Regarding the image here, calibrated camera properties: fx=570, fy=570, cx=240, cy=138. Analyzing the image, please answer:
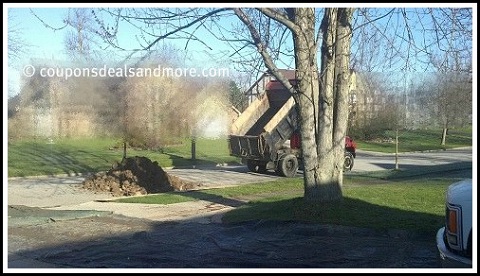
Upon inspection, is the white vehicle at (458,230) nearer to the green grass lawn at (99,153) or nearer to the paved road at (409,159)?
the green grass lawn at (99,153)

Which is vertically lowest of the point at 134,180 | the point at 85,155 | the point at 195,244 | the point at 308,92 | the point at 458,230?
the point at 195,244

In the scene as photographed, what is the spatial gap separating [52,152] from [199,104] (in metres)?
4.50

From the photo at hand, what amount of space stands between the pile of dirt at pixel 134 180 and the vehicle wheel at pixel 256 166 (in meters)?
3.73

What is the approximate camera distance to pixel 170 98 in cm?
1283

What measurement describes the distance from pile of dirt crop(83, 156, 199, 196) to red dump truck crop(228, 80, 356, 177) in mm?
2938

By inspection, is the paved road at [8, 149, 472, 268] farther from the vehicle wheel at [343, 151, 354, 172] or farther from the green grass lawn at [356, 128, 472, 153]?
the vehicle wheel at [343, 151, 354, 172]

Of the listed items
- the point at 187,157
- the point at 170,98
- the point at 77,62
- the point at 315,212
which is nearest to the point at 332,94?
the point at 315,212

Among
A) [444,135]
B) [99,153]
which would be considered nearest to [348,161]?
[444,135]

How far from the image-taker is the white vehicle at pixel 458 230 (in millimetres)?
4633

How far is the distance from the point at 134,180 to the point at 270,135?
198 inches

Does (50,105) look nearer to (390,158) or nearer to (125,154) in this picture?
(125,154)

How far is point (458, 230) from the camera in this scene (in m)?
4.68

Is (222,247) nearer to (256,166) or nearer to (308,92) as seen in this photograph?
(308,92)

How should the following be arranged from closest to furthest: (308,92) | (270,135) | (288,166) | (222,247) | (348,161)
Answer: (222,247) → (308,92) → (270,135) → (288,166) → (348,161)
